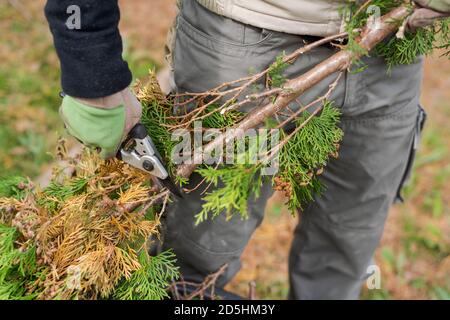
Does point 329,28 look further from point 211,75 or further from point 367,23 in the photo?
point 211,75

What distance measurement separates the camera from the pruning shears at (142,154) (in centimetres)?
162

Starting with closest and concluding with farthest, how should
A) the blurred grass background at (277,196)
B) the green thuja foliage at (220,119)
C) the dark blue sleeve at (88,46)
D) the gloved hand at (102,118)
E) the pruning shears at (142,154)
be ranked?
the dark blue sleeve at (88,46)
the gloved hand at (102,118)
the pruning shears at (142,154)
the green thuja foliage at (220,119)
the blurred grass background at (277,196)

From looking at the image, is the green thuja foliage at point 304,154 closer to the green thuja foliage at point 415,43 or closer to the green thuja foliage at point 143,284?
the green thuja foliage at point 415,43

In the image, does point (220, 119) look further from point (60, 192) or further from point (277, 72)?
point (60, 192)

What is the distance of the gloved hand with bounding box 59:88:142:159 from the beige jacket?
401mm

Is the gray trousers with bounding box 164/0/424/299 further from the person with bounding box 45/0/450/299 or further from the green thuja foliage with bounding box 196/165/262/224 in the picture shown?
the green thuja foliage with bounding box 196/165/262/224

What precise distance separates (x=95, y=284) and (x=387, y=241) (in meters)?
2.35

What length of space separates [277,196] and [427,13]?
2.27m

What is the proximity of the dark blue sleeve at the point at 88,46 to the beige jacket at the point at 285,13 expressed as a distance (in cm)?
37

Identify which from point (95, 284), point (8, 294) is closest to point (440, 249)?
point (95, 284)

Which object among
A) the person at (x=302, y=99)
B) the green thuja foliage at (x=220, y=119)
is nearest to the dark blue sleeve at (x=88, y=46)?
the person at (x=302, y=99)

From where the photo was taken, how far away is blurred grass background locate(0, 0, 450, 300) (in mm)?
3277

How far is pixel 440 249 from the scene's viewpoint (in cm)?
345

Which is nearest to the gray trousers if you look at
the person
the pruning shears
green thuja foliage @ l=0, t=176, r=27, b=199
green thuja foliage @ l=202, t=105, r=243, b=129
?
the person
